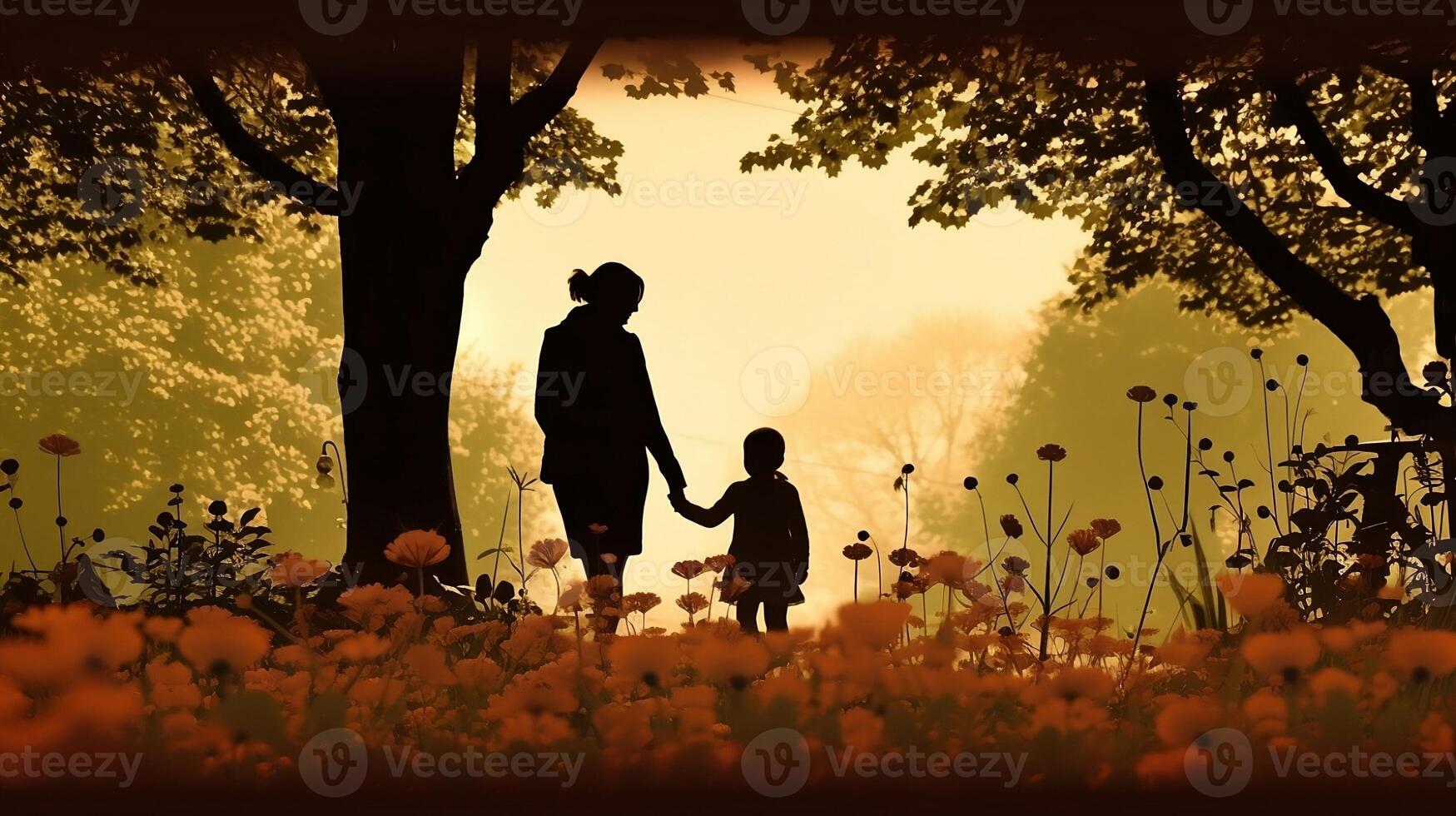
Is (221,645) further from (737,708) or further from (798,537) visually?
(798,537)

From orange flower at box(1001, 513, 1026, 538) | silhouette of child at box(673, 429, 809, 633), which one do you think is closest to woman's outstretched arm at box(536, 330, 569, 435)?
silhouette of child at box(673, 429, 809, 633)

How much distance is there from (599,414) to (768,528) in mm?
1075

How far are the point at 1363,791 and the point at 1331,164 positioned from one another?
24.3 ft

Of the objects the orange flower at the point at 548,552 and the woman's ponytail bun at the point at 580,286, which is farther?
the woman's ponytail bun at the point at 580,286

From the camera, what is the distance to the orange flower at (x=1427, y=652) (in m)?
2.07

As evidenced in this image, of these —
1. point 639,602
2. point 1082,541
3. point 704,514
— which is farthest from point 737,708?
point 704,514

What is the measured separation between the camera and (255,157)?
23.8 feet

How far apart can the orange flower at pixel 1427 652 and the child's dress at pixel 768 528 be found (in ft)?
11.1

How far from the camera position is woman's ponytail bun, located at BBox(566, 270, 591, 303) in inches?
230

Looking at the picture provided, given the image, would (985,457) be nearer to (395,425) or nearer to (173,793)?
(395,425)

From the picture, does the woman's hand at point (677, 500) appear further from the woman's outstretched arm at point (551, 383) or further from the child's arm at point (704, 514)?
the woman's outstretched arm at point (551, 383)

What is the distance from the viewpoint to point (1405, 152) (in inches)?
404

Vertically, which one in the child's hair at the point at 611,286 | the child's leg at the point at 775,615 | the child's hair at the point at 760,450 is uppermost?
the child's hair at the point at 611,286

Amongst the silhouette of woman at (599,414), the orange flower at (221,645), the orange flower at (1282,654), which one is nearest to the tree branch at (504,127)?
the silhouette of woman at (599,414)
